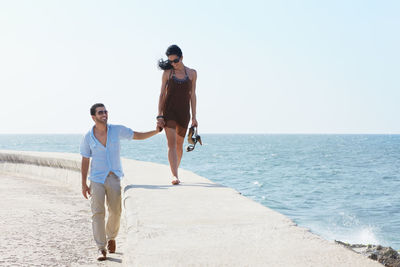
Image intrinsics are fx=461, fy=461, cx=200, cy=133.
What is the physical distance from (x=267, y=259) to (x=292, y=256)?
180 millimetres

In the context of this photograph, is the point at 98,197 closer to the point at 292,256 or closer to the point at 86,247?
the point at 86,247

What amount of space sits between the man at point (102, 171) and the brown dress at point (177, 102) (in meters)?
1.83

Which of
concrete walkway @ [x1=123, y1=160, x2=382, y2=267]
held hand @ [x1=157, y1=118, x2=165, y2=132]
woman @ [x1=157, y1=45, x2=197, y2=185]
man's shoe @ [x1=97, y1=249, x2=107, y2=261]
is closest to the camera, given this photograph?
concrete walkway @ [x1=123, y1=160, x2=382, y2=267]

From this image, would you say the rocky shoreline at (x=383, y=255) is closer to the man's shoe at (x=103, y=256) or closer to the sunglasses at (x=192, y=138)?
the sunglasses at (x=192, y=138)

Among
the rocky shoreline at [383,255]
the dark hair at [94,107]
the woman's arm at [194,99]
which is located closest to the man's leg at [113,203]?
the dark hair at [94,107]

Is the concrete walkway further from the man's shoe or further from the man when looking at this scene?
the man's shoe

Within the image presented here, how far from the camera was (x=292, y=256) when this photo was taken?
294 cm

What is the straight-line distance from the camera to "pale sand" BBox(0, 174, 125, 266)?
4.05 m

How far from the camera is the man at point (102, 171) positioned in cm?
408

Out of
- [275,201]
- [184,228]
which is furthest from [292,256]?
[275,201]

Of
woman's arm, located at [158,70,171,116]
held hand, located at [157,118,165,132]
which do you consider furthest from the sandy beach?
woman's arm, located at [158,70,171,116]

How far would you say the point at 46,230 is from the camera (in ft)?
16.7

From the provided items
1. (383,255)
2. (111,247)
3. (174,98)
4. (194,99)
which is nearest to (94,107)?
(111,247)

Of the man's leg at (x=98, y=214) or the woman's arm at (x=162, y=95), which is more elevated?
the woman's arm at (x=162, y=95)
